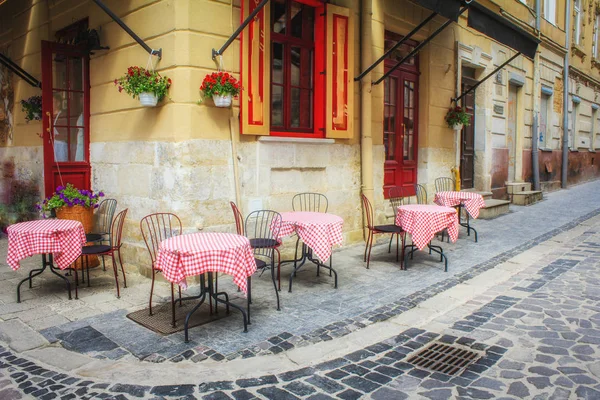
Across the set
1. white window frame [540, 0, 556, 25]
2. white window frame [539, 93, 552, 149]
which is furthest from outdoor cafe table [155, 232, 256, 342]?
white window frame [540, 0, 556, 25]

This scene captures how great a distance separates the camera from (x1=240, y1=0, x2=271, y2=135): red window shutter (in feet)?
19.9

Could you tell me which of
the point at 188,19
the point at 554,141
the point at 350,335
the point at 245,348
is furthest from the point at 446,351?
the point at 554,141

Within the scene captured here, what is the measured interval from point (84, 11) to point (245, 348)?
5.72 m

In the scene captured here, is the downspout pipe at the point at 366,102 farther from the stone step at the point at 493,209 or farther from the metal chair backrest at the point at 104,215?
the stone step at the point at 493,209

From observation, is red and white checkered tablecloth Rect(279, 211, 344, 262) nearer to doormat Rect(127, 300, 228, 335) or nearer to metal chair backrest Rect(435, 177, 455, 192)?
doormat Rect(127, 300, 228, 335)

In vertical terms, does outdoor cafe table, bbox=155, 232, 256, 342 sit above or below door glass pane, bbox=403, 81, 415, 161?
below

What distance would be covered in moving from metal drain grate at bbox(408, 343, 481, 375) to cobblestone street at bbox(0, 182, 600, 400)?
0.04m

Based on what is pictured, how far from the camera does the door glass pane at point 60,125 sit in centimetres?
718

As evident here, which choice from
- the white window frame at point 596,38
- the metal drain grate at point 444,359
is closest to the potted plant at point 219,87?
the metal drain grate at point 444,359

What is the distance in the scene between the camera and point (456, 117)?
1015cm

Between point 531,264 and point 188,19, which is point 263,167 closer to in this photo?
point 188,19

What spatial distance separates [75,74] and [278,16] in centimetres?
315

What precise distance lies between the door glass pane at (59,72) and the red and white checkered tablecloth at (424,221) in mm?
5273

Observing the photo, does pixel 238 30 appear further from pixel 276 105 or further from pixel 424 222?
pixel 424 222
